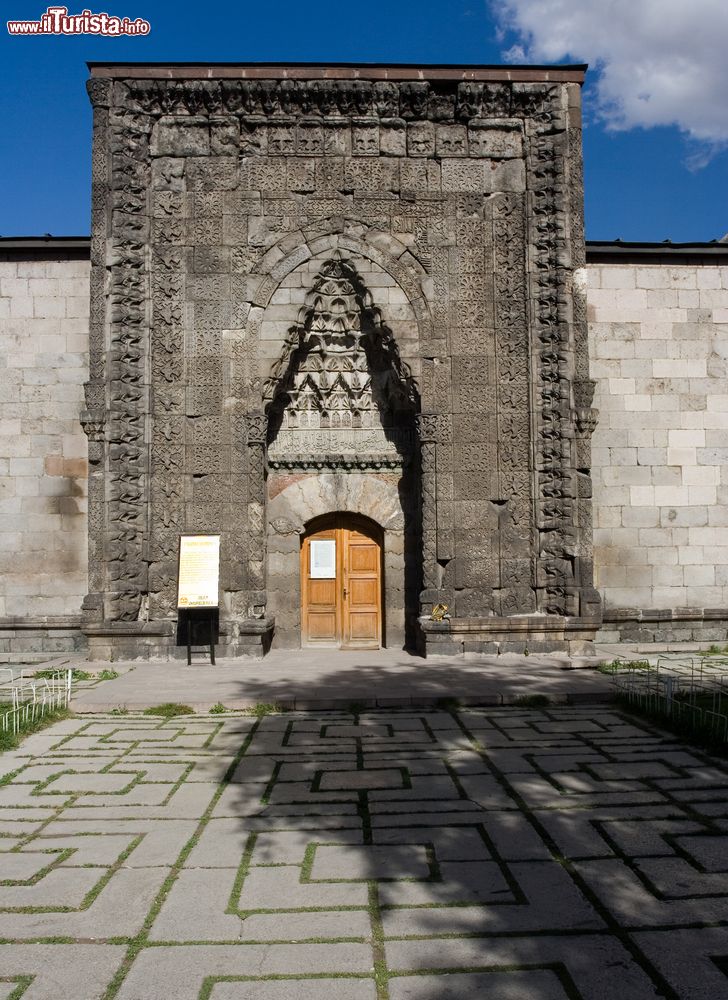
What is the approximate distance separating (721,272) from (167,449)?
363 inches

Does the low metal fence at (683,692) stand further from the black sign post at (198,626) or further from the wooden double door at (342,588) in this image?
the black sign post at (198,626)

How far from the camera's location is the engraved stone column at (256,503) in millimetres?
11016

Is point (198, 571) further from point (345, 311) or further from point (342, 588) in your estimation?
point (345, 311)

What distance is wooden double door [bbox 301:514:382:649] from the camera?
12031mm

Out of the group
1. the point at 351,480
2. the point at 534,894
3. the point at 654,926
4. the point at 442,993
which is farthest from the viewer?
the point at 351,480

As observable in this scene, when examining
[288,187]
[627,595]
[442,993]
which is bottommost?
[442,993]

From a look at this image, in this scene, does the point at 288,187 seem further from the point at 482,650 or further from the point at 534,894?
the point at 534,894

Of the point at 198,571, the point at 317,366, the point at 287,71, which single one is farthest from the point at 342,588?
the point at 287,71

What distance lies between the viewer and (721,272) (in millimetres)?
12508

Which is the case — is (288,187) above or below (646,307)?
above

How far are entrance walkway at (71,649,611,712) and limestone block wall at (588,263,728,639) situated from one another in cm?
268

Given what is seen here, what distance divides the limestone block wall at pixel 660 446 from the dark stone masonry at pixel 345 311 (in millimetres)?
1221

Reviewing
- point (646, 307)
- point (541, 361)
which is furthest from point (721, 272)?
point (541, 361)

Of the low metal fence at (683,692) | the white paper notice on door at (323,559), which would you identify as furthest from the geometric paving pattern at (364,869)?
the white paper notice on door at (323,559)
